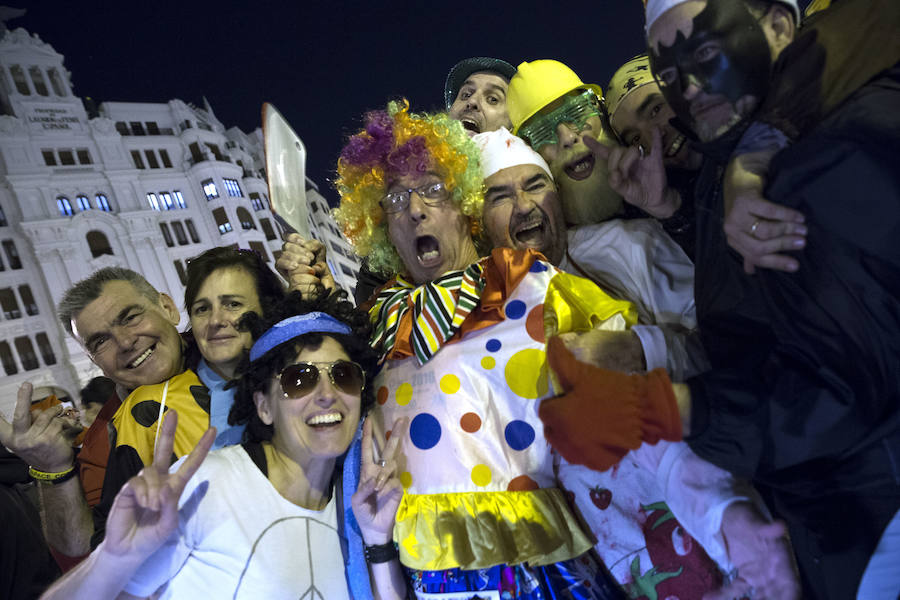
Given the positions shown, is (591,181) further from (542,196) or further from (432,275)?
(432,275)

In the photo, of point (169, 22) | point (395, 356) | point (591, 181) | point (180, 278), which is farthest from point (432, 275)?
point (180, 278)

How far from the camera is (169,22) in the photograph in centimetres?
1491

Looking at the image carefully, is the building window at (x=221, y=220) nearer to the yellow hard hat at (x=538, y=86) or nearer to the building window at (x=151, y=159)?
the building window at (x=151, y=159)

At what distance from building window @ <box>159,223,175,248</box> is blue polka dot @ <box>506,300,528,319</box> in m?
24.5

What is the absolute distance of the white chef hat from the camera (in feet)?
8.18

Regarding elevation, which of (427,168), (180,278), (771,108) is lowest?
(771,108)

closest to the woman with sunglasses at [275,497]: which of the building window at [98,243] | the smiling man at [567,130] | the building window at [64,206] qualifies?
the smiling man at [567,130]

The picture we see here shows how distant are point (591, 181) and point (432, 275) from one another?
2.74ft

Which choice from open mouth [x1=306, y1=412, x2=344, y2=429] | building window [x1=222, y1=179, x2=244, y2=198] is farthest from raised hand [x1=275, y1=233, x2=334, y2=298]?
building window [x1=222, y1=179, x2=244, y2=198]

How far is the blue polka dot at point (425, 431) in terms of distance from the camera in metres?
1.98

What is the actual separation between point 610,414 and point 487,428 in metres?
0.78

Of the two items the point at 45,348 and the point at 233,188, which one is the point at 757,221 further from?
the point at 233,188

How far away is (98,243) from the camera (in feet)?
70.6

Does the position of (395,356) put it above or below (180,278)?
below
